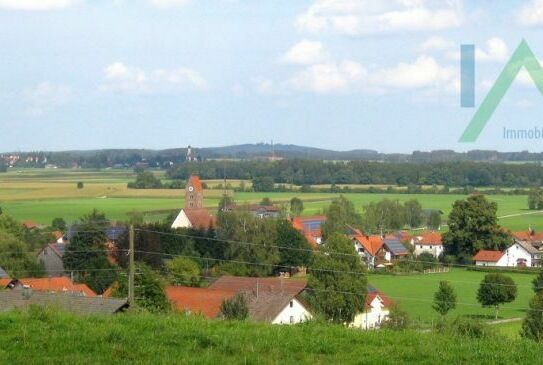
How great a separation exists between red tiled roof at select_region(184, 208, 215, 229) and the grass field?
13.0 metres

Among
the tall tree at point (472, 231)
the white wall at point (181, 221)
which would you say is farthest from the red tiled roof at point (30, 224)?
the tall tree at point (472, 231)

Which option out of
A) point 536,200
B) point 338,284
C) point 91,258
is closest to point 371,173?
point 536,200

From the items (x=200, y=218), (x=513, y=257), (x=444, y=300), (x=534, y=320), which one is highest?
(x=534, y=320)

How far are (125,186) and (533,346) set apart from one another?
103 metres

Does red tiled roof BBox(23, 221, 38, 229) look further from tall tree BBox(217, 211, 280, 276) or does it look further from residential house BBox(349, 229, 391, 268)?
residential house BBox(349, 229, 391, 268)

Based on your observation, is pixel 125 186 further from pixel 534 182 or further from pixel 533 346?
pixel 533 346

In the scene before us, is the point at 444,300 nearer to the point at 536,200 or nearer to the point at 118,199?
the point at 118,199

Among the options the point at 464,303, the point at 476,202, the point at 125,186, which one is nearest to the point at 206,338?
Answer: the point at 464,303

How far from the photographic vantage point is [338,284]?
3141 cm

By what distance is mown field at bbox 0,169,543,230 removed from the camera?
79562mm

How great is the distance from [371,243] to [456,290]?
1952 cm

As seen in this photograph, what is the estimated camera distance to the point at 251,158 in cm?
15350

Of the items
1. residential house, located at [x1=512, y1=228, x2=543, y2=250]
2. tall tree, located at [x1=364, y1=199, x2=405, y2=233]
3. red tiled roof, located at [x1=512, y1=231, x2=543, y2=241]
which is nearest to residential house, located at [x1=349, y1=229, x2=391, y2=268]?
residential house, located at [x1=512, y1=228, x2=543, y2=250]

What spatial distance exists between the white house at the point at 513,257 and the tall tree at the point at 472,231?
2.58ft
